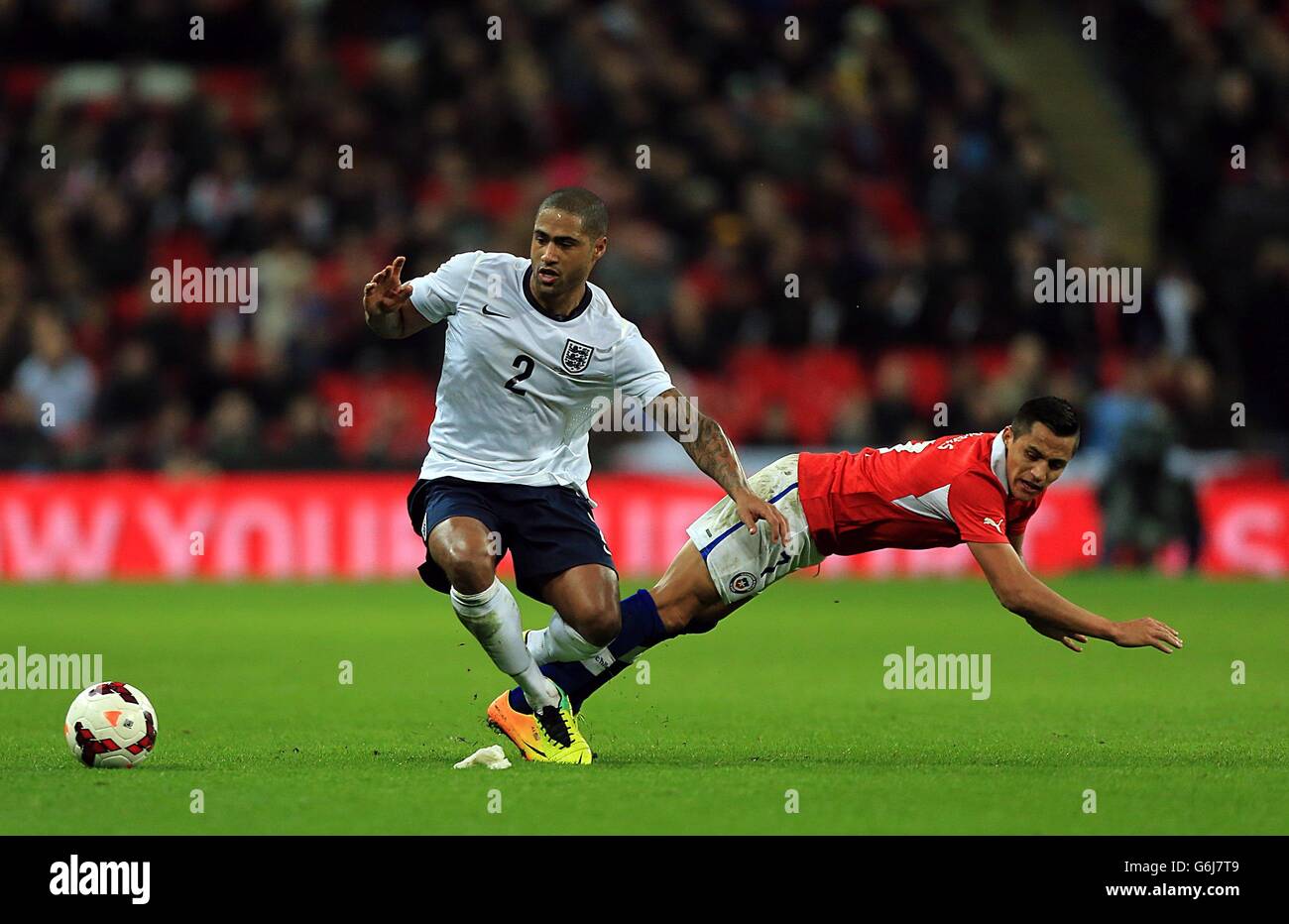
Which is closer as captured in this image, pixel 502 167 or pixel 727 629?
pixel 727 629

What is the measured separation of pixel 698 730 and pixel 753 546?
3.37 ft

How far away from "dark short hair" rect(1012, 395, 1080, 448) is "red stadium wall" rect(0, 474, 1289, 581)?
9040 mm

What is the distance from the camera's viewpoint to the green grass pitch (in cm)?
596

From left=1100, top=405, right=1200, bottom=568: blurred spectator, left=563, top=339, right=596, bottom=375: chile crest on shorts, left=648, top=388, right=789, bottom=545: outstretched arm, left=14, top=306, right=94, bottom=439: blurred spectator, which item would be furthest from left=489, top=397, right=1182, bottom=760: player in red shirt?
left=14, top=306, right=94, bottom=439: blurred spectator

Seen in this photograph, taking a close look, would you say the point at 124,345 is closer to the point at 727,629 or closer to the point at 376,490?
the point at 376,490

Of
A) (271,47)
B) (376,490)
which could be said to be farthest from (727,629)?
(271,47)

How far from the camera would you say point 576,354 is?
742cm

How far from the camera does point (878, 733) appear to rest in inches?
318

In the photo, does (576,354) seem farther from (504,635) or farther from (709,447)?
(504,635)

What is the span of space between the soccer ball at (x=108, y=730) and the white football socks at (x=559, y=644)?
148 cm

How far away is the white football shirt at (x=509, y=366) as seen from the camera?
24.3 feet

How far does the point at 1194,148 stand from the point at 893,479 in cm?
1168

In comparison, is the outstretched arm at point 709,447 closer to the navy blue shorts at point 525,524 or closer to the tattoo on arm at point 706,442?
the tattoo on arm at point 706,442

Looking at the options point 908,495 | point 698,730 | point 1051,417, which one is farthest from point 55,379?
point 1051,417
